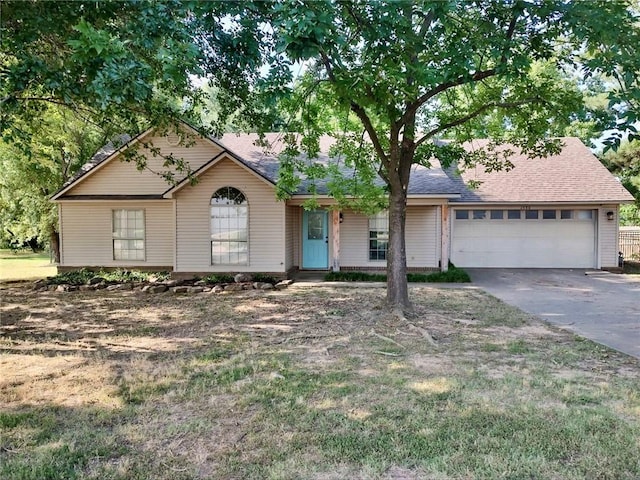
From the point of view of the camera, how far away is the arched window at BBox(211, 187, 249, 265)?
12.9m

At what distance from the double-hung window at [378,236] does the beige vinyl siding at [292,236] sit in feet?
7.95

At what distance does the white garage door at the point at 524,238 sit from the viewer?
15367mm

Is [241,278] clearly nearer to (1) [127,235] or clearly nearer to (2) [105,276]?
(2) [105,276]

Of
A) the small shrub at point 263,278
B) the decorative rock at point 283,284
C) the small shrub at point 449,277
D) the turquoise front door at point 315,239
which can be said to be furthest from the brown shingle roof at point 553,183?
the small shrub at point 263,278

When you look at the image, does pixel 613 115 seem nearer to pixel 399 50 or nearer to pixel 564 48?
pixel 399 50

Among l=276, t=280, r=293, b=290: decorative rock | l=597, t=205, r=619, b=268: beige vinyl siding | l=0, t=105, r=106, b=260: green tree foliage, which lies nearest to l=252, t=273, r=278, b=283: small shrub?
l=276, t=280, r=293, b=290: decorative rock

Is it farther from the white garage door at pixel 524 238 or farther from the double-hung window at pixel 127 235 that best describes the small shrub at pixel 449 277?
the double-hung window at pixel 127 235

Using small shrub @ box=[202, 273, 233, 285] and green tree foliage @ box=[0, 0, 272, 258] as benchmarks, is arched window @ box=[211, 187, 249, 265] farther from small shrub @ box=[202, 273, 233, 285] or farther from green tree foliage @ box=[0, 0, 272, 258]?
green tree foliage @ box=[0, 0, 272, 258]

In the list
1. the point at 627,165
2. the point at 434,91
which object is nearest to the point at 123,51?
the point at 434,91

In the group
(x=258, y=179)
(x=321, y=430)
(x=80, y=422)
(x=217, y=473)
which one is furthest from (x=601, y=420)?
(x=258, y=179)

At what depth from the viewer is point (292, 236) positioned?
47.0ft

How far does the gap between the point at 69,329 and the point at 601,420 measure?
7567 millimetres

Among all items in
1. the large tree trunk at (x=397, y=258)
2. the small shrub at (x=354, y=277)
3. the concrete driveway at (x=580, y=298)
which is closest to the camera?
the concrete driveway at (x=580, y=298)

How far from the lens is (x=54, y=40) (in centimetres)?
660
